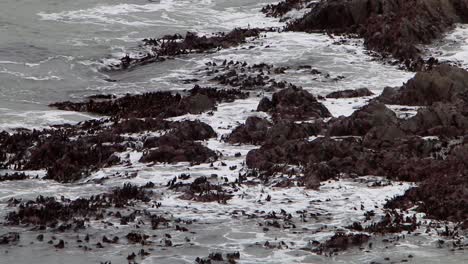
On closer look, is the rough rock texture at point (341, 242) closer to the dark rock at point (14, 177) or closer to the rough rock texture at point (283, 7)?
the dark rock at point (14, 177)

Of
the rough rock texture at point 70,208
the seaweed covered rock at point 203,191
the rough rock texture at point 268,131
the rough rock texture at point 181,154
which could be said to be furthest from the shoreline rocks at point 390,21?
the rough rock texture at point 70,208

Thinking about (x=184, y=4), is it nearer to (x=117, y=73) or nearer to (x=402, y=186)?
(x=117, y=73)

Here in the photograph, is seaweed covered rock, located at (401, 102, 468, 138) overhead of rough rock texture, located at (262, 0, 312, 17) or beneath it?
beneath

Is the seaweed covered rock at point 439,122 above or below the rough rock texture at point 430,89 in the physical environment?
below

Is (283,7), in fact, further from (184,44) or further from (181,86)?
(181,86)

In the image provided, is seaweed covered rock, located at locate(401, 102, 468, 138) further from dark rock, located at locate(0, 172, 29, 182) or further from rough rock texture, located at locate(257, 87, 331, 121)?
dark rock, located at locate(0, 172, 29, 182)

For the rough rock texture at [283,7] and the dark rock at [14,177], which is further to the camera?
the rough rock texture at [283,7]

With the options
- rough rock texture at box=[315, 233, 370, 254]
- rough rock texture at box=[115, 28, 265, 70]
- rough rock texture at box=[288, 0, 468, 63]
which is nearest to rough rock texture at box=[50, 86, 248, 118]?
rough rock texture at box=[115, 28, 265, 70]
